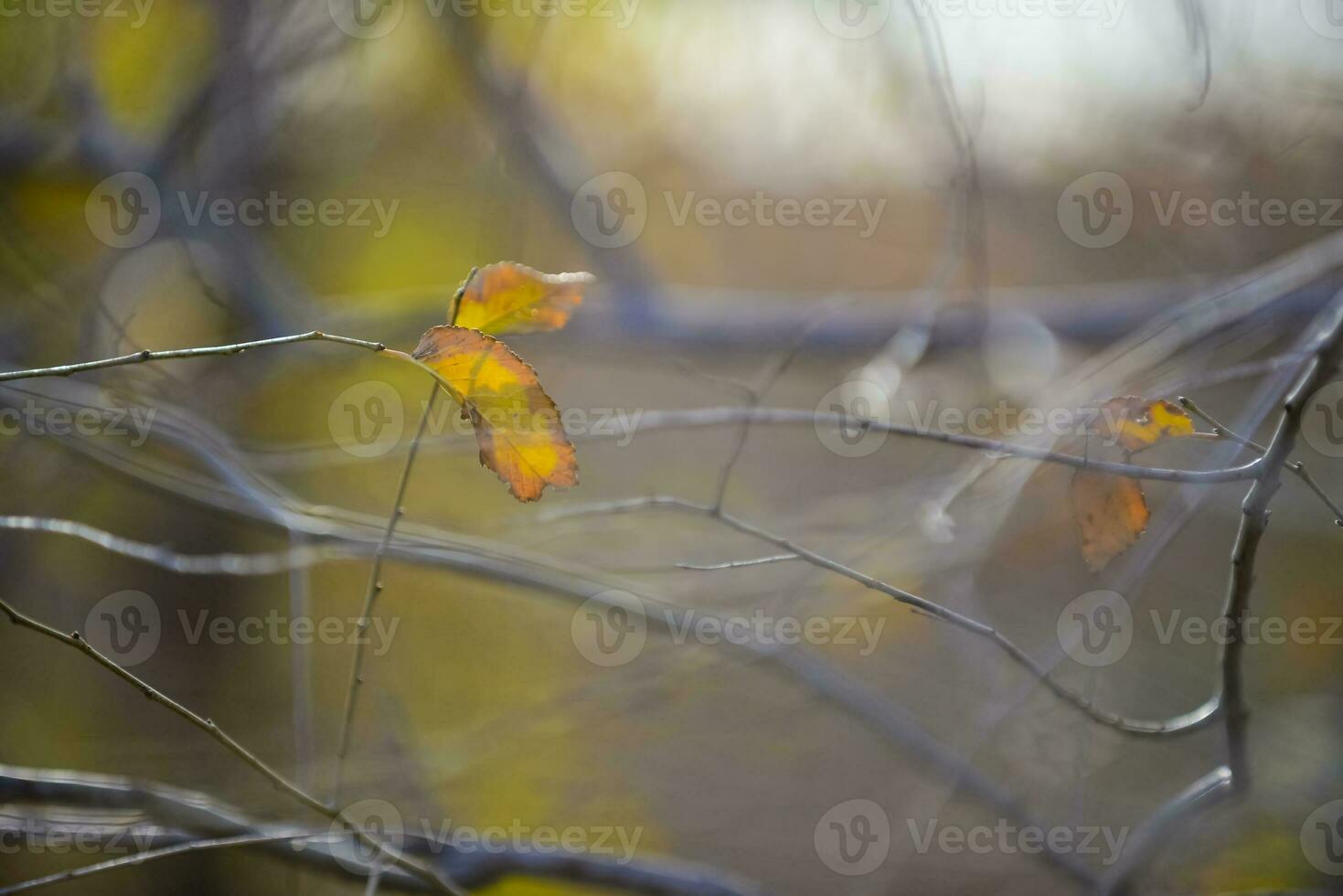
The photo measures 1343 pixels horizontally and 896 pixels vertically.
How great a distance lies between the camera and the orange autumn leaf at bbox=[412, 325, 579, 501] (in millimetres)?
537

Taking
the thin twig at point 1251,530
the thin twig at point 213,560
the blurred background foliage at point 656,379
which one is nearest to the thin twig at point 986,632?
the thin twig at point 1251,530

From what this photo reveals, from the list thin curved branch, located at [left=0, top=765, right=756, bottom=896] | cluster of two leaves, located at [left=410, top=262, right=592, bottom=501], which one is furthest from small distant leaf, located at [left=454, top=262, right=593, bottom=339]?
thin curved branch, located at [left=0, top=765, right=756, bottom=896]

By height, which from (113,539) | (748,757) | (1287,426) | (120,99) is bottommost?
(748,757)

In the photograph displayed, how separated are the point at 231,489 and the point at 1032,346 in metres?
1.57

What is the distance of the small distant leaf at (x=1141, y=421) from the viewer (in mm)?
642

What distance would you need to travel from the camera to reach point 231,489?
3.61 feet

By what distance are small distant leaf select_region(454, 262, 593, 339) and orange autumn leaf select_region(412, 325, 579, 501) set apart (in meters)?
0.03

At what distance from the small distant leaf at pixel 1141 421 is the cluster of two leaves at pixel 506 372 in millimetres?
423

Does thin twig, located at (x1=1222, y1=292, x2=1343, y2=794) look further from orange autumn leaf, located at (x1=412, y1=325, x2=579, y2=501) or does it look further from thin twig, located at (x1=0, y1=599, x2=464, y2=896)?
thin twig, located at (x1=0, y1=599, x2=464, y2=896)

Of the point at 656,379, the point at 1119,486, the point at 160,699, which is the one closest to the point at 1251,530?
the point at 1119,486

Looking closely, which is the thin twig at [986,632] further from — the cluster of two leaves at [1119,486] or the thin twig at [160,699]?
the thin twig at [160,699]

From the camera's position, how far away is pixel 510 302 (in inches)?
22.6

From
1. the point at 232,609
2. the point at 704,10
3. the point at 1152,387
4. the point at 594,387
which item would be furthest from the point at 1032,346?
the point at 232,609

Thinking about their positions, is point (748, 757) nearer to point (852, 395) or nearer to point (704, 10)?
point (852, 395)
